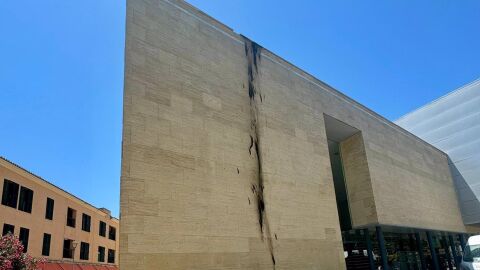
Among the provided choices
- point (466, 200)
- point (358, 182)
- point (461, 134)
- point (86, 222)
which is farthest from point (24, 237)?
point (461, 134)

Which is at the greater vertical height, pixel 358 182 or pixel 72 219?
pixel 72 219

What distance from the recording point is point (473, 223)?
2386cm

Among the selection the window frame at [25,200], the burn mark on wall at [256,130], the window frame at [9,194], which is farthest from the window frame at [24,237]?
the burn mark on wall at [256,130]

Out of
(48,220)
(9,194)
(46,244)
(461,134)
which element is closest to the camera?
(9,194)

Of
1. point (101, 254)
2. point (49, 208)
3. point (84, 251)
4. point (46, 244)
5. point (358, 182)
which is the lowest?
point (101, 254)

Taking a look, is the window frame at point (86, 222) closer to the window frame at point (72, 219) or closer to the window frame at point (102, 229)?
the window frame at point (72, 219)

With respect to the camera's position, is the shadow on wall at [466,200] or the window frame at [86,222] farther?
the window frame at [86,222]

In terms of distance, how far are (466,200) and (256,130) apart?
1976 cm

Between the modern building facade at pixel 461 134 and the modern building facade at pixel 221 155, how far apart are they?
1153 cm

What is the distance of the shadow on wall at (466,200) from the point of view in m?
23.8

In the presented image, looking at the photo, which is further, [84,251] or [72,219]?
[84,251]

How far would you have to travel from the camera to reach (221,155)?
1017 cm

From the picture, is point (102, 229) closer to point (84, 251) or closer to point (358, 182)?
point (84, 251)

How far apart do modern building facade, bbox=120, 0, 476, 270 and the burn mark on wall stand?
4cm
